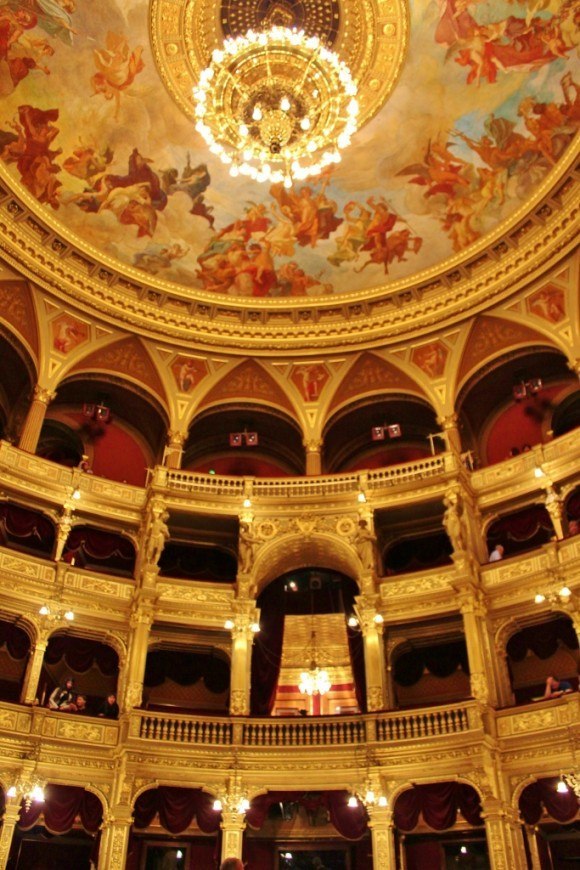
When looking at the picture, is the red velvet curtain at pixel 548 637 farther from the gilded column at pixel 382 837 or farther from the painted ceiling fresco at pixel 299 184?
the painted ceiling fresco at pixel 299 184

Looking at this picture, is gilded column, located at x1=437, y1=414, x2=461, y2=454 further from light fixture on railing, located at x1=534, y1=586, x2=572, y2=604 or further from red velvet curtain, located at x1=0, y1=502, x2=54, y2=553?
red velvet curtain, located at x1=0, y1=502, x2=54, y2=553

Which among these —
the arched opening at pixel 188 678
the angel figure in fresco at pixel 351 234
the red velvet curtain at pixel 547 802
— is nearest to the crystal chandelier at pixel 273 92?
the angel figure in fresco at pixel 351 234

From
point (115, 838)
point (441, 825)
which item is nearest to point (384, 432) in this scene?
point (441, 825)

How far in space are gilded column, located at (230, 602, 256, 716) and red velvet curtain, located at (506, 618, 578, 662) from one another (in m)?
6.97

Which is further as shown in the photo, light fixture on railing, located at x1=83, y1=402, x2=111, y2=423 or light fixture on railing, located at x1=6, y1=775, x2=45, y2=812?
light fixture on railing, located at x1=83, y1=402, x2=111, y2=423

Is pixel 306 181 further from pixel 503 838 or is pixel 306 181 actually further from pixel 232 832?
pixel 503 838

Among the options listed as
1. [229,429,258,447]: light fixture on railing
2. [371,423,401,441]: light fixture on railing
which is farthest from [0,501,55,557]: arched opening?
[371,423,401,441]: light fixture on railing

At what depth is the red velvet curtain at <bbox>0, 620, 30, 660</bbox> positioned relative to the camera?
18.8 m

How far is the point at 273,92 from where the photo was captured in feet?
61.0

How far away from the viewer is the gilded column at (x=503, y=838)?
15156 millimetres

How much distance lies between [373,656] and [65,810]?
25.6 feet

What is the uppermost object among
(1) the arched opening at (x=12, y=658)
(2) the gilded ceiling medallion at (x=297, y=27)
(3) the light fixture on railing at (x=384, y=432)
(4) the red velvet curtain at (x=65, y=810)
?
(2) the gilded ceiling medallion at (x=297, y=27)

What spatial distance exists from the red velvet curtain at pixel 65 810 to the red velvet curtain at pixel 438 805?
6.68m

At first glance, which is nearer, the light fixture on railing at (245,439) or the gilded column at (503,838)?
the gilded column at (503,838)
